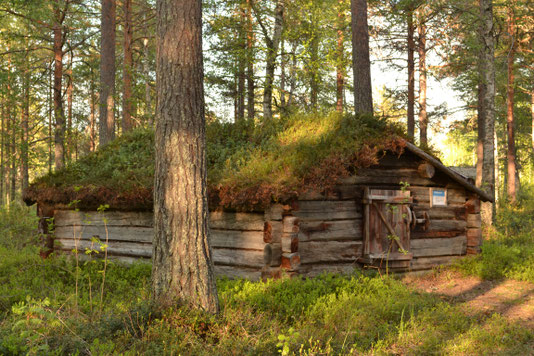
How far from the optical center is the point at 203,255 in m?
5.42

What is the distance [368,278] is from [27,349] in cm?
616

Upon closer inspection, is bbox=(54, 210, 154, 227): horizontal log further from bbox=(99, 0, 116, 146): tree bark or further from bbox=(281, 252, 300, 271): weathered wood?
bbox=(99, 0, 116, 146): tree bark

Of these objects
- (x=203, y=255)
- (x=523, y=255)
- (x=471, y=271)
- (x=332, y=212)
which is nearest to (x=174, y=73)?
(x=203, y=255)

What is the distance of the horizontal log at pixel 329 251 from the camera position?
8.69 meters

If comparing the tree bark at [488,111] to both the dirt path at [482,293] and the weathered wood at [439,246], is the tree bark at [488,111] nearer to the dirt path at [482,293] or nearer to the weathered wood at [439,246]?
the weathered wood at [439,246]

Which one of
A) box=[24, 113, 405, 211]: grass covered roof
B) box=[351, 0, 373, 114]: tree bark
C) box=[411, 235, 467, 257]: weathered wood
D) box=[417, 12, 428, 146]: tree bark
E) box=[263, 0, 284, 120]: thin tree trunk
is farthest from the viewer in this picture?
box=[417, 12, 428, 146]: tree bark

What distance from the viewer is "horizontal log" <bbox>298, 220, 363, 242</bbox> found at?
871cm

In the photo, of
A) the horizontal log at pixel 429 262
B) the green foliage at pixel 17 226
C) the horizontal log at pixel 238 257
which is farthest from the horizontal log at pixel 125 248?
the horizontal log at pixel 429 262

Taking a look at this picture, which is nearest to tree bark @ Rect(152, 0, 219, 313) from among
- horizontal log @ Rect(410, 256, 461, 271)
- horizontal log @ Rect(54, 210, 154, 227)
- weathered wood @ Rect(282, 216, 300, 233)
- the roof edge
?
weathered wood @ Rect(282, 216, 300, 233)

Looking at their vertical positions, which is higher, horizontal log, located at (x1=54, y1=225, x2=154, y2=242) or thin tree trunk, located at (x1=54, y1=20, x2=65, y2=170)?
thin tree trunk, located at (x1=54, y1=20, x2=65, y2=170)

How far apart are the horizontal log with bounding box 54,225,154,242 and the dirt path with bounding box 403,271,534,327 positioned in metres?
6.28

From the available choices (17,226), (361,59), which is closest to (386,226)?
(361,59)

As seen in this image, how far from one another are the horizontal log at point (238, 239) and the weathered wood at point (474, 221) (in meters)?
6.53

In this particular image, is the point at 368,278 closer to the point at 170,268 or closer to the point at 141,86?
the point at 170,268
